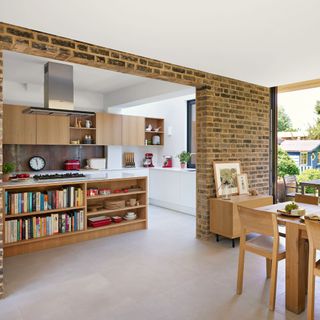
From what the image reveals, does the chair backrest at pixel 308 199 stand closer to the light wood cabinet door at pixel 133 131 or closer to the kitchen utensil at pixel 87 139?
the light wood cabinet door at pixel 133 131

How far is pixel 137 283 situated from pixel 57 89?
299 centimetres

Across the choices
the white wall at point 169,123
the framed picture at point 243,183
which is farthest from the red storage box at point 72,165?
the framed picture at point 243,183

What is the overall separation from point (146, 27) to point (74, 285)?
259cm

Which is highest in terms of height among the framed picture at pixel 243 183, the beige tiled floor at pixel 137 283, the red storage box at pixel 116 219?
the framed picture at pixel 243 183

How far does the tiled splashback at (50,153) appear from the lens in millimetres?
5730

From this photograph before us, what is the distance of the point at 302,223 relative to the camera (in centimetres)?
236

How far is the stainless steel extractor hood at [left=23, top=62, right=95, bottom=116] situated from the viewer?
418cm

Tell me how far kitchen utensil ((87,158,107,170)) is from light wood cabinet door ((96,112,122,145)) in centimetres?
40

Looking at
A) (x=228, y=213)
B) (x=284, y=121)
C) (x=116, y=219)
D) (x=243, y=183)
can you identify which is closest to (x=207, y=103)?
(x=243, y=183)

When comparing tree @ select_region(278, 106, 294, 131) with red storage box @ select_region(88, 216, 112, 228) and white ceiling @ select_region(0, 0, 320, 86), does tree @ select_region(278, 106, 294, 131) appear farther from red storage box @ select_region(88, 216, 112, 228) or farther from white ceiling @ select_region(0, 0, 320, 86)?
red storage box @ select_region(88, 216, 112, 228)

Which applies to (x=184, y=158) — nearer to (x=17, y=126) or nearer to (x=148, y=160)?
(x=148, y=160)

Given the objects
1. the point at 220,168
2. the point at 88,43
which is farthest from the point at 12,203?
the point at 220,168

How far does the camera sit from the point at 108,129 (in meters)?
6.53

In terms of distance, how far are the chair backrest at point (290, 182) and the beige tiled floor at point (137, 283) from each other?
229 centimetres
